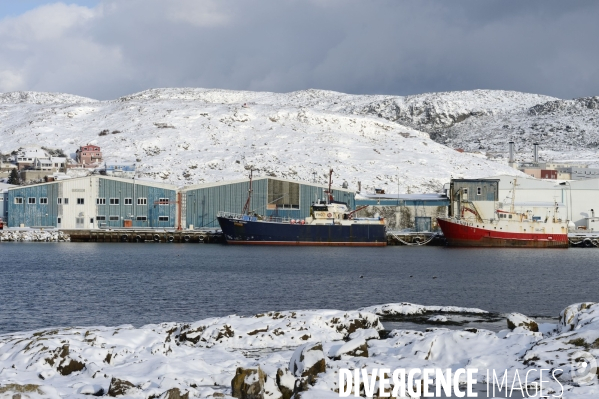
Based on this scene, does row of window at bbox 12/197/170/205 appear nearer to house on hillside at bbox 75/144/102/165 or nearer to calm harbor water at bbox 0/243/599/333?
calm harbor water at bbox 0/243/599/333

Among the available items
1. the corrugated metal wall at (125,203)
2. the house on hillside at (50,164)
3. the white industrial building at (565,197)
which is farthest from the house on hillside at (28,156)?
the white industrial building at (565,197)

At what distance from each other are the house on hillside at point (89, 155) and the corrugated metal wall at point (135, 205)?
3496 centimetres

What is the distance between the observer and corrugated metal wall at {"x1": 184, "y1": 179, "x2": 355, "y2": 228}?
76688 millimetres

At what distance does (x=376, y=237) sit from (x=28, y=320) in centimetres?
4957

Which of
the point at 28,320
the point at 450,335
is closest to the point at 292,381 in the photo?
the point at 450,335

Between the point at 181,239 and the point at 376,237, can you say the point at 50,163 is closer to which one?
the point at 181,239

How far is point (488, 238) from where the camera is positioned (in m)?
73.7

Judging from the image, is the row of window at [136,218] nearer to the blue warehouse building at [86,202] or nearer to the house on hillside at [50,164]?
the blue warehouse building at [86,202]

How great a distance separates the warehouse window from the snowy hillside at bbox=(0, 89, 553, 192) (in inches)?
824

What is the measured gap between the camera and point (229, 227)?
236ft

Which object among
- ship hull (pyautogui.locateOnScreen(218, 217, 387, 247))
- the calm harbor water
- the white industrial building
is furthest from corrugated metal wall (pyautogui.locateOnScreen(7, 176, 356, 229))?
the white industrial building

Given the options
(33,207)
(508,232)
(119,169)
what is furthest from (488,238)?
(119,169)

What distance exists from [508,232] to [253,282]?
1588 inches

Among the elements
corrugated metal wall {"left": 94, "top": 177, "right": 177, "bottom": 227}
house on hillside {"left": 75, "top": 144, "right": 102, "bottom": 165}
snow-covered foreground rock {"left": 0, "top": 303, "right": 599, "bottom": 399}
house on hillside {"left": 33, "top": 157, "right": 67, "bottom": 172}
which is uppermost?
house on hillside {"left": 75, "top": 144, "right": 102, "bottom": 165}
